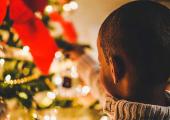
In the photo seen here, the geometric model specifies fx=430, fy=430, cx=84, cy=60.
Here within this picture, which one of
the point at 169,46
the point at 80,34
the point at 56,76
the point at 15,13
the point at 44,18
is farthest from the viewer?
the point at 80,34

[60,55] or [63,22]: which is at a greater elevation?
[63,22]

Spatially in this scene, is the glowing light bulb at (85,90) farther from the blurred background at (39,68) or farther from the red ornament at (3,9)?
the red ornament at (3,9)

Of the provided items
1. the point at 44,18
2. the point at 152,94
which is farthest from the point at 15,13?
the point at 152,94

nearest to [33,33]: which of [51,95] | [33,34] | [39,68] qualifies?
[33,34]

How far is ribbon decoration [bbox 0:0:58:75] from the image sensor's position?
121 centimetres

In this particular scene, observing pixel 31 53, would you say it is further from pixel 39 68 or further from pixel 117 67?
pixel 117 67

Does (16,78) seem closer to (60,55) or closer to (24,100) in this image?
(24,100)

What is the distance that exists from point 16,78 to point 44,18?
0.75 ft

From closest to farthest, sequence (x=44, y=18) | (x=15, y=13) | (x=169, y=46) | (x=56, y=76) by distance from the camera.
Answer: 1. (x=169, y=46)
2. (x=15, y=13)
3. (x=44, y=18)
4. (x=56, y=76)

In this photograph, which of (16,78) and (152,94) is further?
(16,78)

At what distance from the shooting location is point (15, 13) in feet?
3.95

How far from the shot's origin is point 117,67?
92cm

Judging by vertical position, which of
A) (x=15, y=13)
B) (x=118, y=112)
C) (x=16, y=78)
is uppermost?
(x=15, y=13)

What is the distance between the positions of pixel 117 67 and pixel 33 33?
0.40 metres
